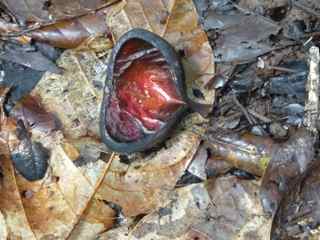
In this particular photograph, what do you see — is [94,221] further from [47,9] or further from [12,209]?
[47,9]

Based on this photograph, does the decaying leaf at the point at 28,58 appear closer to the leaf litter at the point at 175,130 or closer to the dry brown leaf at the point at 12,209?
the leaf litter at the point at 175,130

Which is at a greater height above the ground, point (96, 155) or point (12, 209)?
point (96, 155)

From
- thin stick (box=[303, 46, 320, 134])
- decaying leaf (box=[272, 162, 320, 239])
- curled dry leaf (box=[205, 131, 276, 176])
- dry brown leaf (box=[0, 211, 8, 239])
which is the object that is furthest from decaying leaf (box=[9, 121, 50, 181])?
thin stick (box=[303, 46, 320, 134])

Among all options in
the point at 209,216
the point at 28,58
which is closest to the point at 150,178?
the point at 209,216

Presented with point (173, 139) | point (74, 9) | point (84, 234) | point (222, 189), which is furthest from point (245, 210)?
point (74, 9)

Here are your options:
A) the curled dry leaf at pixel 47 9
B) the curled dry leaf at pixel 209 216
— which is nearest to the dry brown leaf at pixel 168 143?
the curled dry leaf at pixel 209 216

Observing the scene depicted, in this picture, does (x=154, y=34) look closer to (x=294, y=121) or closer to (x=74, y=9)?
(x=74, y=9)
